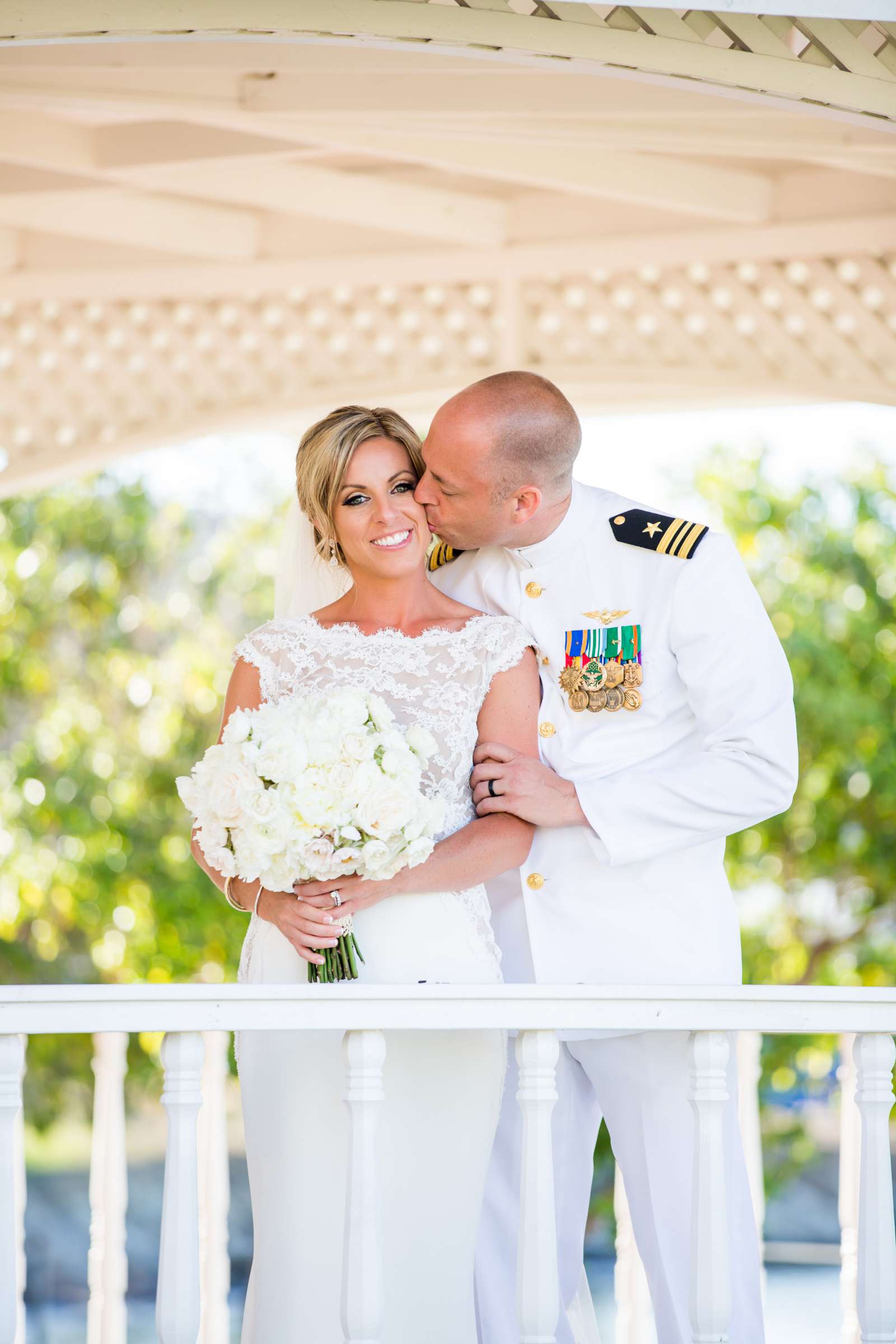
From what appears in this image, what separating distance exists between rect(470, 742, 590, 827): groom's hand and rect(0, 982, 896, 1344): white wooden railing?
0.58m

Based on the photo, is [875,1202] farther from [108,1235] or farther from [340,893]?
[108,1235]

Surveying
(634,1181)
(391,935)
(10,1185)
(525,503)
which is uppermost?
(525,503)

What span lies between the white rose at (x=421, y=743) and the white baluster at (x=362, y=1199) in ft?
1.76

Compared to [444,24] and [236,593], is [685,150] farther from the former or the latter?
[236,593]

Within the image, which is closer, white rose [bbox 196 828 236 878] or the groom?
A: white rose [bbox 196 828 236 878]

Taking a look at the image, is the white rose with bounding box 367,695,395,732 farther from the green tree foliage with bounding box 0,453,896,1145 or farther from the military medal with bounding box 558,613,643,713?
the green tree foliage with bounding box 0,453,896,1145

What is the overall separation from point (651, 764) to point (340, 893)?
696mm

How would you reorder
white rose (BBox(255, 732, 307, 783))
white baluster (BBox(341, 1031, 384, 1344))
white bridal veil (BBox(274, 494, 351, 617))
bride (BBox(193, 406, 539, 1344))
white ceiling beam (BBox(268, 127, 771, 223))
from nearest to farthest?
1. white baluster (BBox(341, 1031, 384, 1344))
2. white rose (BBox(255, 732, 307, 783))
3. bride (BBox(193, 406, 539, 1344))
4. white bridal veil (BBox(274, 494, 351, 617))
5. white ceiling beam (BBox(268, 127, 771, 223))

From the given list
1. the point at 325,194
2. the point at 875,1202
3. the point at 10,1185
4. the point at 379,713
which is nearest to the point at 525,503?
the point at 379,713

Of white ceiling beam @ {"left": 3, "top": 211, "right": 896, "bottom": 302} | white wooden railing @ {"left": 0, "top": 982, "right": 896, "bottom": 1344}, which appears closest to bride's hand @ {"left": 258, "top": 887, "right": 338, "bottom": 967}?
white wooden railing @ {"left": 0, "top": 982, "right": 896, "bottom": 1344}

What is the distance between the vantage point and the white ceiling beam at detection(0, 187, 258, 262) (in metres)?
4.41

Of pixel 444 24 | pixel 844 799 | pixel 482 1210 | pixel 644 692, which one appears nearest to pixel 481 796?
pixel 644 692

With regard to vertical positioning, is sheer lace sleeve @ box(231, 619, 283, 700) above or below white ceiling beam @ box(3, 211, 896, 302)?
below

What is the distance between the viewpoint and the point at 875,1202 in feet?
7.41
